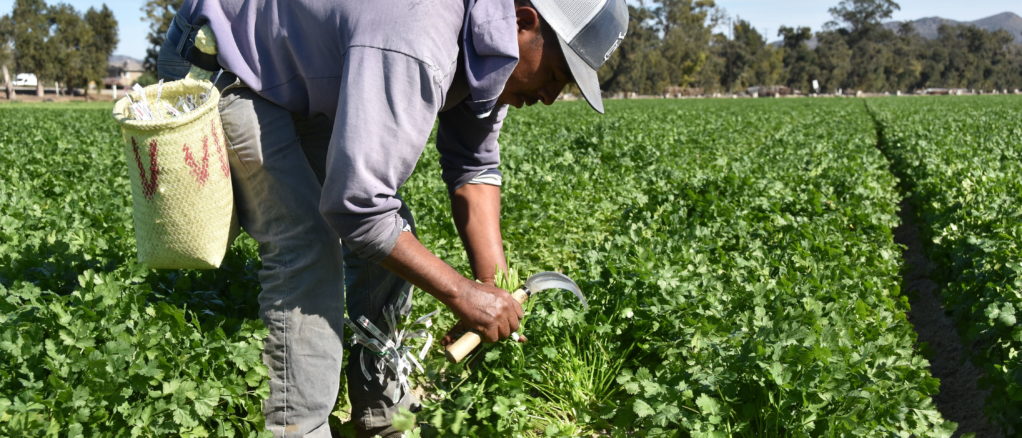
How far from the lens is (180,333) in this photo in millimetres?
2939

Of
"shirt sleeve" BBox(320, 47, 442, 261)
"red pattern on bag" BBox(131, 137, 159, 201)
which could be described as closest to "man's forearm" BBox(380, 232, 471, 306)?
"shirt sleeve" BBox(320, 47, 442, 261)

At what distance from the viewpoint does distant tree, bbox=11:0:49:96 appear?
72125 millimetres

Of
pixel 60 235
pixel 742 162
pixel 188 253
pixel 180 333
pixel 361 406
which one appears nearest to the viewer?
pixel 188 253

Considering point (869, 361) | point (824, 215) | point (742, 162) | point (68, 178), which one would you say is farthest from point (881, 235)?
point (68, 178)

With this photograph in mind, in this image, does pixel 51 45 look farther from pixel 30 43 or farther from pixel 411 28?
pixel 411 28

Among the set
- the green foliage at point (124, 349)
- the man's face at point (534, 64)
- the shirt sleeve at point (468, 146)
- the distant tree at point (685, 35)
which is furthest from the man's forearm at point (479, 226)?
the distant tree at point (685, 35)

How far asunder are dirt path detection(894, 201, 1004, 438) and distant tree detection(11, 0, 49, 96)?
7847 centimetres

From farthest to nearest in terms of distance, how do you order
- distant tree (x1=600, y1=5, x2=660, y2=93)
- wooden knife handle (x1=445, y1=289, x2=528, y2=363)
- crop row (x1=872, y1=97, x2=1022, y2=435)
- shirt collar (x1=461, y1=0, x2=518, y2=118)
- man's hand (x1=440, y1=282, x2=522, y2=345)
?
distant tree (x1=600, y1=5, x2=660, y2=93)
crop row (x1=872, y1=97, x2=1022, y2=435)
wooden knife handle (x1=445, y1=289, x2=528, y2=363)
man's hand (x1=440, y1=282, x2=522, y2=345)
shirt collar (x1=461, y1=0, x2=518, y2=118)

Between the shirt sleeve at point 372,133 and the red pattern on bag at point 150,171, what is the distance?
0.55 metres

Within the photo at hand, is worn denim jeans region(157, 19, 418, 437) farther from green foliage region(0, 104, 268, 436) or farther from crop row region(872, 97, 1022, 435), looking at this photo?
crop row region(872, 97, 1022, 435)

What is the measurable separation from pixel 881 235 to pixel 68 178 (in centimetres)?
756

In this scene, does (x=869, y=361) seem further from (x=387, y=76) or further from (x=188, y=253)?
(x=188, y=253)

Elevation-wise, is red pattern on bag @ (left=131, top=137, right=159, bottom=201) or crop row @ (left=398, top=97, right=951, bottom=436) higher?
red pattern on bag @ (left=131, top=137, right=159, bottom=201)

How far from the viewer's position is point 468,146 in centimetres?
337
